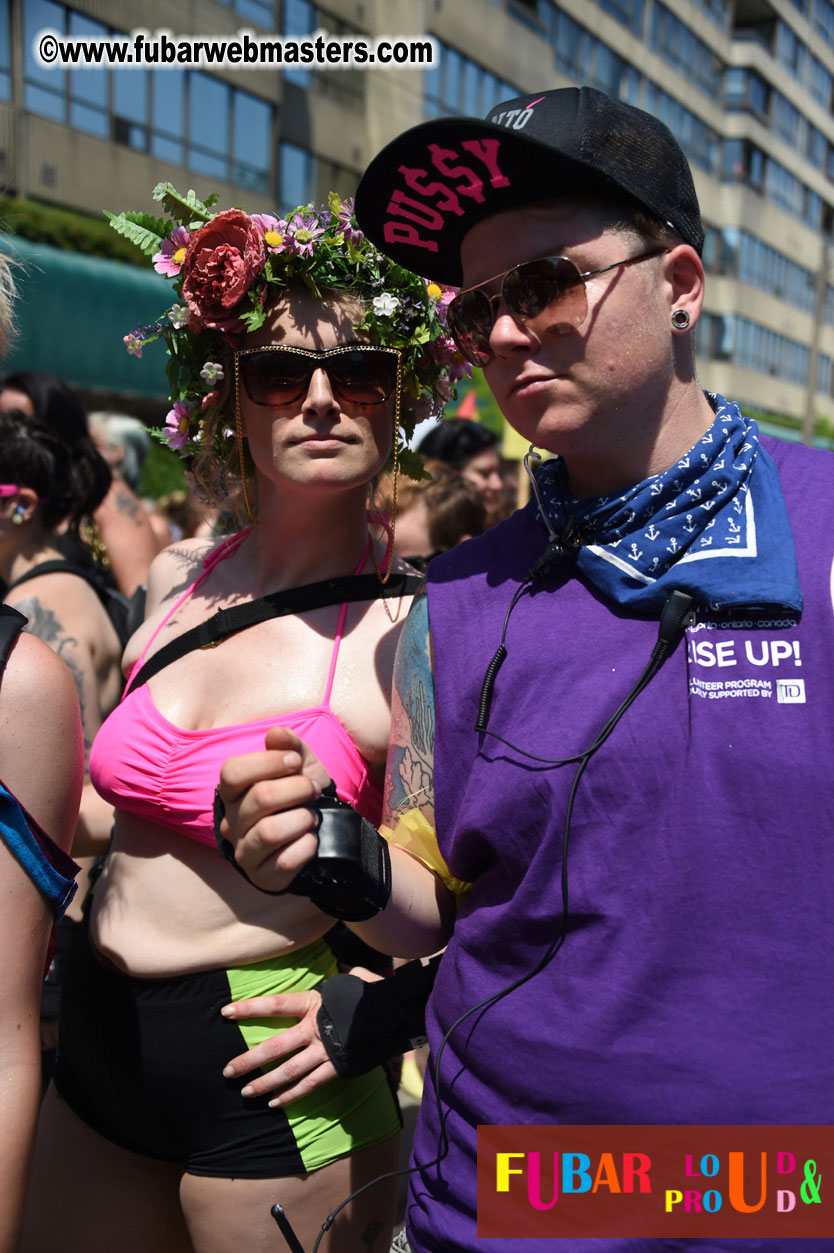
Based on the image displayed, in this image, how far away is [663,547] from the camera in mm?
1530

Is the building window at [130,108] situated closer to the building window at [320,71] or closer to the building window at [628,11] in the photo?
the building window at [320,71]

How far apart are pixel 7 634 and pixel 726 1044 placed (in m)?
1.10

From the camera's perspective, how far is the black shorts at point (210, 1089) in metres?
2.04

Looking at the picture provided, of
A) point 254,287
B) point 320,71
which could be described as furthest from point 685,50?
point 254,287

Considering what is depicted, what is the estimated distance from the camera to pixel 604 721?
1479mm

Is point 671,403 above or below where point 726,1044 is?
above

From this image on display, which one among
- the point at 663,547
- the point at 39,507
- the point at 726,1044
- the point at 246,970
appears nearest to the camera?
the point at 726,1044

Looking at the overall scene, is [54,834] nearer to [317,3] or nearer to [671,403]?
[671,403]

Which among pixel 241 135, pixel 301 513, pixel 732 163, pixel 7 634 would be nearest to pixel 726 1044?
pixel 7 634

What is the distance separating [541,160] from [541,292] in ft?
0.56

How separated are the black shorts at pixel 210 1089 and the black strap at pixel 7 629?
798 mm

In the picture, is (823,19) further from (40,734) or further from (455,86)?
(40,734)

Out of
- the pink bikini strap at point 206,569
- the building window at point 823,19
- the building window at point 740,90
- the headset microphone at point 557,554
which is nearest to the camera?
the headset microphone at point 557,554

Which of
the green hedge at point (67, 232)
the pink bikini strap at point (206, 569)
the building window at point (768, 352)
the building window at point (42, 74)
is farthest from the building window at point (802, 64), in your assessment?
the pink bikini strap at point (206, 569)
